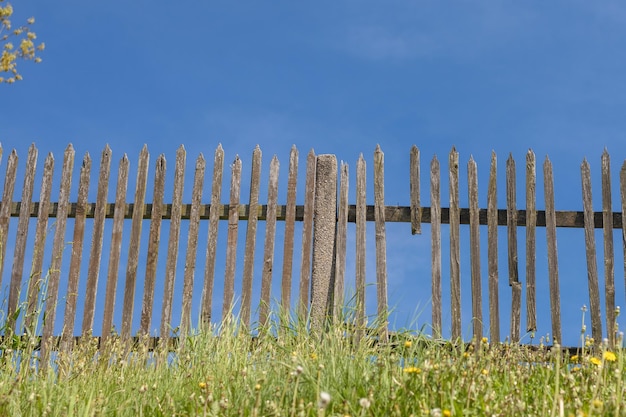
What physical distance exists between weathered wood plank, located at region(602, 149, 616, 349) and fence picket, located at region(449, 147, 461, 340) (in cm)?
129

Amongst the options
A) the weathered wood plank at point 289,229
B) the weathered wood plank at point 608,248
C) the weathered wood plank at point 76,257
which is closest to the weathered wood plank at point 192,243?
the weathered wood plank at point 289,229

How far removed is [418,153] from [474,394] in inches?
156

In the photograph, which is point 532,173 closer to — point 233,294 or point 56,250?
point 233,294

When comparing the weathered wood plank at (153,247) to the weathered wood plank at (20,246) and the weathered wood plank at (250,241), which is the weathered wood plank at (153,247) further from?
the weathered wood plank at (20,246)

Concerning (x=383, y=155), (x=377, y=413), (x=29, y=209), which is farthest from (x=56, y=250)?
(x=377, y=413)

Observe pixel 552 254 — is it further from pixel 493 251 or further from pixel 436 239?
pixel 436 239

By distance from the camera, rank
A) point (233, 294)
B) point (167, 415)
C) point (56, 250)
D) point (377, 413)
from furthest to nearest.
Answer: point (56, 250), point (233, 294), point (167, 415), point (377, 413)

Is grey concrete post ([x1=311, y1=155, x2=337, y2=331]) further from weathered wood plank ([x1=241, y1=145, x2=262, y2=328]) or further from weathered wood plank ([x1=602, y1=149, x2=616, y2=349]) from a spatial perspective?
weathered wood plank ([x1=602, y1=149, x2=616, y2=349])

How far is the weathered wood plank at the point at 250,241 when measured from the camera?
239 inches

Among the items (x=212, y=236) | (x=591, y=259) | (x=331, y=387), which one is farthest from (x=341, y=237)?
(x=331, y=387)

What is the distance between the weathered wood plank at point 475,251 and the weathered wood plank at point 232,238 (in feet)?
6.74

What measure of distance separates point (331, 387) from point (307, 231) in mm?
3499

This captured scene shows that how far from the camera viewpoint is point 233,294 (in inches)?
241

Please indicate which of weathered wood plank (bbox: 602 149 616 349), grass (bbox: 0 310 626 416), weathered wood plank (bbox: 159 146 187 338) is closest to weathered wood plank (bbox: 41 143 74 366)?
weathered wood plank (bbox: 159 146 187 338)
